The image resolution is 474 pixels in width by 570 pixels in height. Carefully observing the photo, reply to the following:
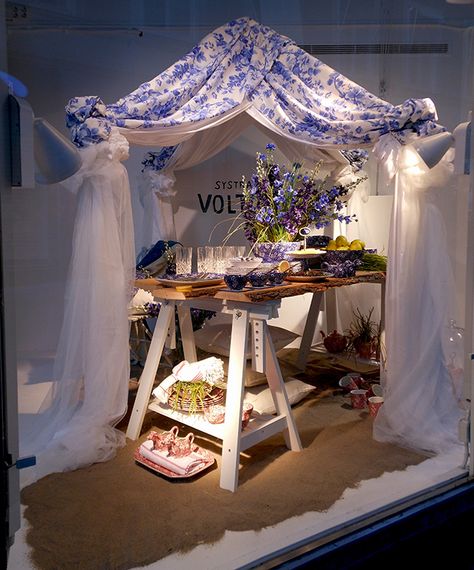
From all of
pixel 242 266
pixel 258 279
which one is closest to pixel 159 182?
Answer: pixel 242 266

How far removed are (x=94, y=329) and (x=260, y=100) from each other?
1.54 meters

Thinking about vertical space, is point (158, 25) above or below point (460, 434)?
above

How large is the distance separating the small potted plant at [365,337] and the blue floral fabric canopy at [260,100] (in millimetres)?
1862

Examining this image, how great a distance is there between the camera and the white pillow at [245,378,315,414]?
3.34 meters

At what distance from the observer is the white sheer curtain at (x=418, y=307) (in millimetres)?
3027

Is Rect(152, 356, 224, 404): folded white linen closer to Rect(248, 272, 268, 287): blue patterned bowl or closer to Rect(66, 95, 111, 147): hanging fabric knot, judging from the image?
Rect(248, 272, 268, 287): blue patterned bowl

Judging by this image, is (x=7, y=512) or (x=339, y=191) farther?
(x=339, y=191)

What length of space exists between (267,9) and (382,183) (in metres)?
1.92

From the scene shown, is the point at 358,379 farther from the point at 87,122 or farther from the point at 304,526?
the point at 87,122

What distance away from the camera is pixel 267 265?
323 cm

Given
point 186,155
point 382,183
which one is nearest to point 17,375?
point 186,155

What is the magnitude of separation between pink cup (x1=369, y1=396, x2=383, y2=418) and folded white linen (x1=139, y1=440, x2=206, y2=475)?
3.86ft

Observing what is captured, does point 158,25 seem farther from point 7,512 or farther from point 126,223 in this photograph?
point 7,512

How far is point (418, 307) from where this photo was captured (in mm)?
3109
